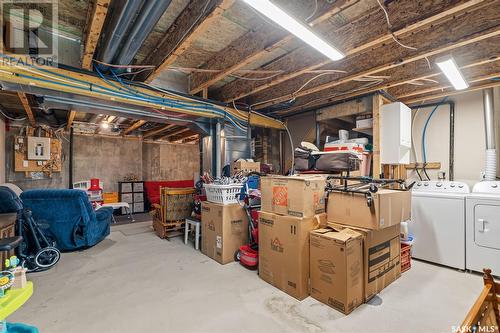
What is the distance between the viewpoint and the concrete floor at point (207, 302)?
1848 millimetres

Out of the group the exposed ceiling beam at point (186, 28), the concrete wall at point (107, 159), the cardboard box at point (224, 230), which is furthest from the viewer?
the concrete wall at point (107, 159)

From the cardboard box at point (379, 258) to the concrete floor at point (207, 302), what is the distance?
101 millimetres

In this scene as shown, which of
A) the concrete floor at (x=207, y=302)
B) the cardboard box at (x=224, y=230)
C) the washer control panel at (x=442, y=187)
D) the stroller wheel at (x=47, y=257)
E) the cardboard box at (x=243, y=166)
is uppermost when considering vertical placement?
the cardboard box at (x=243, y=166)

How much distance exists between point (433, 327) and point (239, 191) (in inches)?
90.5

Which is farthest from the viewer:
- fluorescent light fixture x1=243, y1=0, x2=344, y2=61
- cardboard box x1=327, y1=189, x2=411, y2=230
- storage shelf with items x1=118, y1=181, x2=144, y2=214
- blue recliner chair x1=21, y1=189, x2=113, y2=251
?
storage shelf with items x1=118, y1=181, x2=144, y2=214

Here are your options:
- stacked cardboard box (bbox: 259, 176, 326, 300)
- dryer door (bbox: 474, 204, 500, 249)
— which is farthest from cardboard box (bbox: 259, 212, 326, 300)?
dryer door (bbox: 474, 204, 500, 249)

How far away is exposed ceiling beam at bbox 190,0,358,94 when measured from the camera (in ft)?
6.12

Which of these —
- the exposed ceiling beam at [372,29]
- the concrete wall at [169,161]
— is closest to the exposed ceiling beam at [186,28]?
the exposed ceiling beam at [372,29]

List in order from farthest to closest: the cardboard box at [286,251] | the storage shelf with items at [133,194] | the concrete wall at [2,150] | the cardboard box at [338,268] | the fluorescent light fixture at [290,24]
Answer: the storage shelf with items at [133,194], the concrete wall at [2,150], the cardboard box at [286,251], the cardboard box at [338,268], the fluorescent light fixture at [290,24]

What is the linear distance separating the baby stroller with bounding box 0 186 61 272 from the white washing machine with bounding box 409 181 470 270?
4.77 metres

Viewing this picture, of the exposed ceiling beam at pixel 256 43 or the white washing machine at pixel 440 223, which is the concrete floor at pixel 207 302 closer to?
the white washing machine at pixel 440 223

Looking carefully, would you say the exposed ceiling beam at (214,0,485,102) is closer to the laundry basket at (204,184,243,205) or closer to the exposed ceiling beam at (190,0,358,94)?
the exposed ceiling beam at (190,0,358,94)

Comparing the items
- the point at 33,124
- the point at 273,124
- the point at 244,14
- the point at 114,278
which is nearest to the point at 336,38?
the point at 244,14

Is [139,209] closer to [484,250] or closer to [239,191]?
[239,191]
